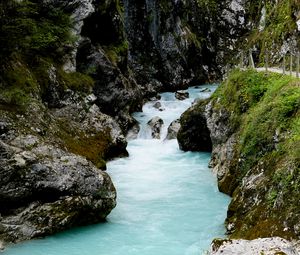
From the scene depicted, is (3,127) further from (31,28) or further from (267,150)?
(267,150)

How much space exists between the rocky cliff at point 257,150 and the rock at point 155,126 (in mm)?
5401

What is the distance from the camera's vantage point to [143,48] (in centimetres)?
4728

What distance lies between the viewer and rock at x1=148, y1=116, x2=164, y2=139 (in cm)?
2867

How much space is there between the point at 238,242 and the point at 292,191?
274 centimetres

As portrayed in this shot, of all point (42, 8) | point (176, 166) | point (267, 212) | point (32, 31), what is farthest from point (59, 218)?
point (42, 8)

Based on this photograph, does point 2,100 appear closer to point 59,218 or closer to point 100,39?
point 59,218

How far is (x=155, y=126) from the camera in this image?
29.4 meters

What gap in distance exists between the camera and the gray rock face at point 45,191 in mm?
12781

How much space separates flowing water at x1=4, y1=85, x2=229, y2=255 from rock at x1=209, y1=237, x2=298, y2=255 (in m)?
3.53

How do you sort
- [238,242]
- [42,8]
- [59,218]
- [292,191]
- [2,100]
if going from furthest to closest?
[42,8] → [2,100] → [59,218] → [292,191] → [238,242]

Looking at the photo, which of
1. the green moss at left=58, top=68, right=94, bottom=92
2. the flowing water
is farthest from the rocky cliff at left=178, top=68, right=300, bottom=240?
the green moss at left=58, top=68, right=94, bottom=92

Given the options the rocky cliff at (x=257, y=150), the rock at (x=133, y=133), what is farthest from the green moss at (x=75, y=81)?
the rocky cliff at (x=257, y=150)

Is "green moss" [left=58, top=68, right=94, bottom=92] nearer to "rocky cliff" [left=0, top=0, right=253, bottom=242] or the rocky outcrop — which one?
"rocky cliff" [left=0, top=0, right=253, bottom=242]

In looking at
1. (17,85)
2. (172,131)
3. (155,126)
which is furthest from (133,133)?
(17,85)
